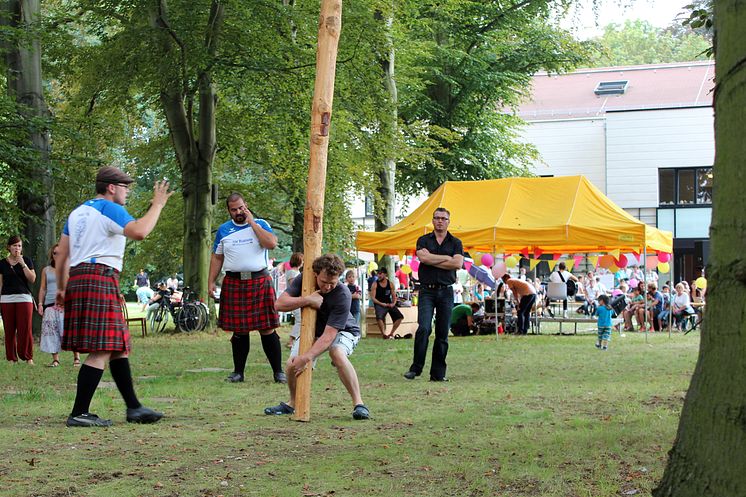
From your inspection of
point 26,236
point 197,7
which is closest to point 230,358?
point 26,236

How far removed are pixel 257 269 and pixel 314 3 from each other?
43.9ft

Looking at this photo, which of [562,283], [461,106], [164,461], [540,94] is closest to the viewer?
[164,461]

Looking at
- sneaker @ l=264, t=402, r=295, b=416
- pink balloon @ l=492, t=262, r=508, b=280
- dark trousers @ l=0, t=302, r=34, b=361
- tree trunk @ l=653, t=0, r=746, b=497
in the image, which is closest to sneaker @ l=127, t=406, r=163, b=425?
sneaker @ l=264, t=402, r=295, b=416

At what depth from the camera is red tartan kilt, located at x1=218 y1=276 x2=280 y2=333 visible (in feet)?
35.6

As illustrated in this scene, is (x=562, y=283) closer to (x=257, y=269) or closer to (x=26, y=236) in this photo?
(x=26, y=236)

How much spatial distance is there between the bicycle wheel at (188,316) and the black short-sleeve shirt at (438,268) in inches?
477

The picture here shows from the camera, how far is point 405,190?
123 ft

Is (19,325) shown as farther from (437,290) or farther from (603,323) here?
(603,323)

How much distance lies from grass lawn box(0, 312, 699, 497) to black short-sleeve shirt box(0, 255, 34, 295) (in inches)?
76.0

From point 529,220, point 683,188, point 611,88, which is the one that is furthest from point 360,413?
point 611,88

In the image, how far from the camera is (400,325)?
23.9 metres

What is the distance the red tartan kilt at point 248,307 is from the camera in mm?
10852

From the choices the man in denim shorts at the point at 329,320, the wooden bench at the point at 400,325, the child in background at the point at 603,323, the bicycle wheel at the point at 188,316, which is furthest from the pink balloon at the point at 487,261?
the man in denim shorts at the point at 329,320

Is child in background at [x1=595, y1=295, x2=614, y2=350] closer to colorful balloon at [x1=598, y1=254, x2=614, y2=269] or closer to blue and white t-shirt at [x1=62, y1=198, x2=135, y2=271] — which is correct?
colorful balloon at [x1=598, y1=254, x2=614, y2=269]
